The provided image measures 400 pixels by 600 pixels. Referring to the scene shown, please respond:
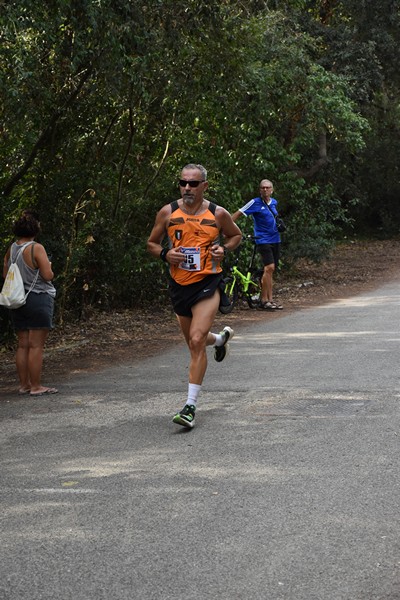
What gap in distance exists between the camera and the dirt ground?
474 inches

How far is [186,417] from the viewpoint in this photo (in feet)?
26.3

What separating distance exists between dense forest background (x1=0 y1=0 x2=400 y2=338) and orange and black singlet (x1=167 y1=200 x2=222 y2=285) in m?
2.23

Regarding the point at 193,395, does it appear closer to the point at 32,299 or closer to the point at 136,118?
the point at 32,299

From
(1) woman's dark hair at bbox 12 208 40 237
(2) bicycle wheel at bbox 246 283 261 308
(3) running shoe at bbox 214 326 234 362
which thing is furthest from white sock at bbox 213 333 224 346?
(2) bicycle wheel at bbox 246 283 261 308

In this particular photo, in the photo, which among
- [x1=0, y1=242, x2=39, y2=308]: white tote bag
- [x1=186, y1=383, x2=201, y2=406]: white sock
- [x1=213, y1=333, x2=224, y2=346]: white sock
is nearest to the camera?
[x1=186, y1=383, x2=201, y2=406]: white sock

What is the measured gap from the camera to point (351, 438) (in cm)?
758

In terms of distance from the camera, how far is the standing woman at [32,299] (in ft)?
32.4

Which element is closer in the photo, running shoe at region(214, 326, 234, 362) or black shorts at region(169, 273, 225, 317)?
black shorts at region(169, 273, 225, 317)

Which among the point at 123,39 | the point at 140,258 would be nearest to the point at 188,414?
the point at 123,39

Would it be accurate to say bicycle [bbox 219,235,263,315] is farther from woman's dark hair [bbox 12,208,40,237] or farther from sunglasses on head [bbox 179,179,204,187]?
sunglasses on head [bbox 179,179,204,187]

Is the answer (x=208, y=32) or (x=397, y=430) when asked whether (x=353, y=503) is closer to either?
(x=397, y=430)

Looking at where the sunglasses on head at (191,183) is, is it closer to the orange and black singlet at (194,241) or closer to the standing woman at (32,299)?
the orange and black singlet at (194,241)

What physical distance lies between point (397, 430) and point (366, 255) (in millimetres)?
24934

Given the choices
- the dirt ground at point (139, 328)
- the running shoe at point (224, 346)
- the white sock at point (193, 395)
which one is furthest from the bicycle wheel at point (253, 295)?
the white sock at point (193, 395)
